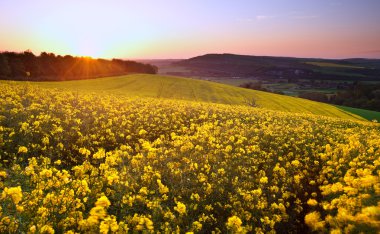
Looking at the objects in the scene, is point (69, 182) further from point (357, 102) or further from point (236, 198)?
point (357, 102)

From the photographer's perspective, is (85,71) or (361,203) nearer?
(361,203)

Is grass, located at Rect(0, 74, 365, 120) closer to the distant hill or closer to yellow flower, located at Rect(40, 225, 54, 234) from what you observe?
yellow flower, located at Rect(40, 225, 54, 234)

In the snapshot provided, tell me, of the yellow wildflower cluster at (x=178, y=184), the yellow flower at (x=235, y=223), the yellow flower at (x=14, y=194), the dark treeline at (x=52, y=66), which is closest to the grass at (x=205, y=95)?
the dark treeline at (x=52, y=66)

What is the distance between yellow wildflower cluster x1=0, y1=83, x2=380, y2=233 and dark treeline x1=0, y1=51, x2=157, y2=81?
49258 mm

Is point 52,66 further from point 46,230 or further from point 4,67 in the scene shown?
point 46,230

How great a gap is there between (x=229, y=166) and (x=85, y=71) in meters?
69.6

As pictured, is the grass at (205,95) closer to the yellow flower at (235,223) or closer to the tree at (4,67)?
the tree at (4,67)

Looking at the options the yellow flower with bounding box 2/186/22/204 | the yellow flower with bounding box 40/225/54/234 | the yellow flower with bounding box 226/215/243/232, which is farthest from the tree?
the yellow flower with bounding box 226/215/243/232

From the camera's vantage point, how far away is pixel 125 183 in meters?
6.09

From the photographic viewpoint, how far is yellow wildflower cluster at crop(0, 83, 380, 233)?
480 cm

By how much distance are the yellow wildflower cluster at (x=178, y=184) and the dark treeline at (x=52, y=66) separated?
162 feet

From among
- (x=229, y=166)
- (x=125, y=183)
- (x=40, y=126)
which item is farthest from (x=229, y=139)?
(x=40, y=126)

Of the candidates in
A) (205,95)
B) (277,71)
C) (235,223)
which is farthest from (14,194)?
(277,71)

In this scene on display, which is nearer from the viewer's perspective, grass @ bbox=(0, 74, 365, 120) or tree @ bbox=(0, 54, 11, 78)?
grass @ bbox=(0, 74, 365, 120)
